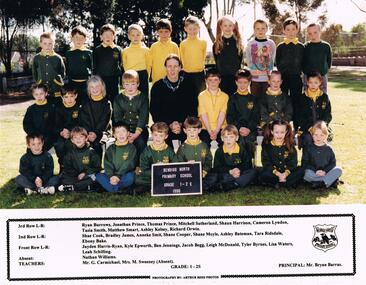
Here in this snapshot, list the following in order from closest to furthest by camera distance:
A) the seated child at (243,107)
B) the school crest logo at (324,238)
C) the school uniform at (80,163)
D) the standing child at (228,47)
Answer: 1. the school crest logo at (324,238)
2. the school uniform at (80,163)
3. the seated child at (243,107)
4. the standing child at (228,47)

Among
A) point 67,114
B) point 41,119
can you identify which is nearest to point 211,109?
point 67,114

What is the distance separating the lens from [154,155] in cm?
469

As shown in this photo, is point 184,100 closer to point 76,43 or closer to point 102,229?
point 76,43

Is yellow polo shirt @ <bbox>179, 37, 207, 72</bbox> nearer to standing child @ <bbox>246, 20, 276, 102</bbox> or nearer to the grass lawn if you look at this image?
standing child @ <bbox>246, 20, 276, 102</bbox>

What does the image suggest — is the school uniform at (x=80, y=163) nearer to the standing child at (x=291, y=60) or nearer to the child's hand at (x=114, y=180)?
the child's hand at (x=114, y=180)

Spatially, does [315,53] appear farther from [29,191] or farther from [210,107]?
[29,191]

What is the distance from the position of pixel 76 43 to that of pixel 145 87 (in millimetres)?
1002

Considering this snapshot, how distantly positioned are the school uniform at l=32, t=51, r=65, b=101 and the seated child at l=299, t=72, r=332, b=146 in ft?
9.74

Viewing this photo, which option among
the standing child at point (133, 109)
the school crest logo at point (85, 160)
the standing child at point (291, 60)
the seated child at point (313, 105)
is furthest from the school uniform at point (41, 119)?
the seated child at point (313, 105)

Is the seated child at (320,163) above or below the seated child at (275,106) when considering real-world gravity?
below

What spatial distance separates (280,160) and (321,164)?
16.7 inches

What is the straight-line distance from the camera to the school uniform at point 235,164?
4703mm

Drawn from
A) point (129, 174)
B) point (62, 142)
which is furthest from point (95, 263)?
point (62, 142)

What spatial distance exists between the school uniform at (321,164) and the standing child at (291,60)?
76 cm
